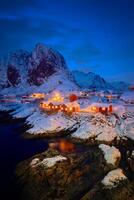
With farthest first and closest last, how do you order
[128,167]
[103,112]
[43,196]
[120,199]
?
[103,112] < [128,167] < [43,196] < [120,199]

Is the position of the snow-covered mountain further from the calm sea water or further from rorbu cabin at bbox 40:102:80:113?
the calm sea water

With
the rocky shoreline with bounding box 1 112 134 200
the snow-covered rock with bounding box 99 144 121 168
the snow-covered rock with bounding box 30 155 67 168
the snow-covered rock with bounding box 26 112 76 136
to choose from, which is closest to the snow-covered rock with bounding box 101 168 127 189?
the rocky shoreline with bounding box 1 112 134 200

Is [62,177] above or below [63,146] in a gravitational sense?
below

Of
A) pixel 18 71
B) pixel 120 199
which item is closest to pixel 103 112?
pixel 120 199

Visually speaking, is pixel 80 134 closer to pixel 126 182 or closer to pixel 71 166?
pixel 71 166

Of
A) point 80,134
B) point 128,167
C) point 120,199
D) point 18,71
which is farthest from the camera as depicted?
point 18,71

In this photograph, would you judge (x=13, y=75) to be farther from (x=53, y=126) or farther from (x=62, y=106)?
(x=53, y=126)

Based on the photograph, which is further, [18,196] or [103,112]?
[103,112]

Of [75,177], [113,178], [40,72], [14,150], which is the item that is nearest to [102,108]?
[14,150]
